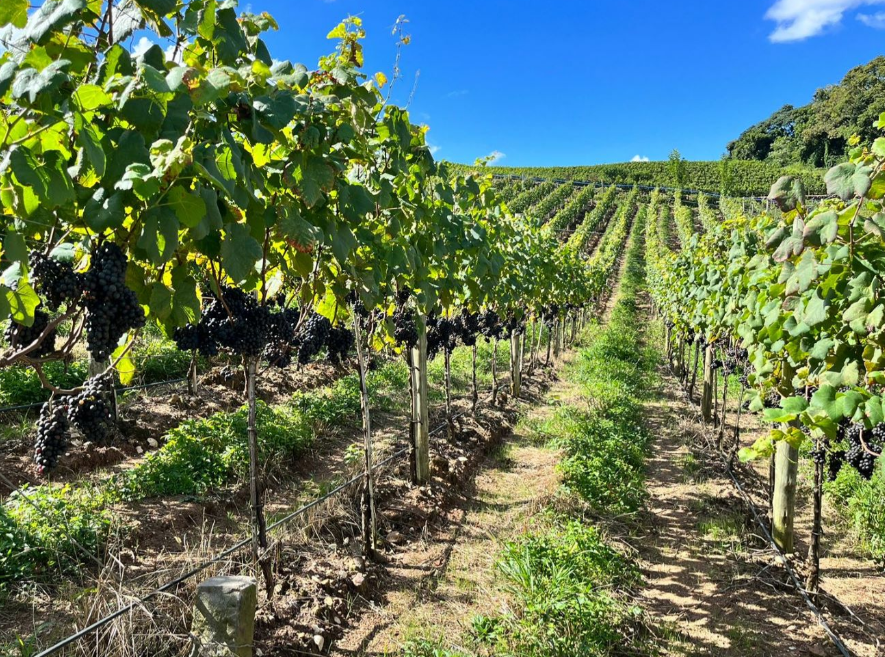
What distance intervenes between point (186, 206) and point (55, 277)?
1.46ft

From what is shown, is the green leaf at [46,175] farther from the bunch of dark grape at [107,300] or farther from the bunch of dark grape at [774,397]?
the bunch of dark grape at [774,397]

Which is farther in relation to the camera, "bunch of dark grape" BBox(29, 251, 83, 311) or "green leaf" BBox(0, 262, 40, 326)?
"bunch of dark grape" BBox(29, 251, 83, 311)

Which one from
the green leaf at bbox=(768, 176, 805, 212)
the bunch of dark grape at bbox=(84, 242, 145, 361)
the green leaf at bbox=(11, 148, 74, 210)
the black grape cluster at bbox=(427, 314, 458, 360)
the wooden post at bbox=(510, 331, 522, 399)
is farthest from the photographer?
the wooden post at bbox=(510, 331, 522, 399)

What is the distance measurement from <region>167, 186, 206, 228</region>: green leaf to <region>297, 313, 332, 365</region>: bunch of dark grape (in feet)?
7.07

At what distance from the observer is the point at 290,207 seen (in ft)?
7.24

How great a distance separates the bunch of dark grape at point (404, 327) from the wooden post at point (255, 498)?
1.85 metres

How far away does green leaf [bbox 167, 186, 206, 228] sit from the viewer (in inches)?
60.3

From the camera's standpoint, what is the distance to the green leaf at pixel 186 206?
1.53 m

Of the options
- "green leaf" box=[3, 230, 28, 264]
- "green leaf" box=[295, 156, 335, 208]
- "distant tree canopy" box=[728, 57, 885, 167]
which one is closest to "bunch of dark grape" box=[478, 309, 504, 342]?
"green leaf" box=[295, 156, 335, 208]

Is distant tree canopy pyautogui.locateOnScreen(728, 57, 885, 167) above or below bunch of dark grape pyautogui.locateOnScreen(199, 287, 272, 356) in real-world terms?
above

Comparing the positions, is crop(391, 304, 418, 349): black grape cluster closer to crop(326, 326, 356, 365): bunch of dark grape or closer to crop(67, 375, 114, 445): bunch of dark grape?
crop(326, 326, 356, 365): bunch of dark grape

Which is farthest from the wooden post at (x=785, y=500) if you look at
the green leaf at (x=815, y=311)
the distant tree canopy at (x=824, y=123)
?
the distant tree canopy at (x=824, y=123)

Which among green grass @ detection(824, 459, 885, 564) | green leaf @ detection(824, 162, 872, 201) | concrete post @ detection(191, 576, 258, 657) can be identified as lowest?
green grass @ detection(824, 459, 885, 564)

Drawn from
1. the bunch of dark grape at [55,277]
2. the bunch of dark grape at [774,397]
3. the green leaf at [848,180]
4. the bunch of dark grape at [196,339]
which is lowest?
the bunch of dark grape at [774,397]
